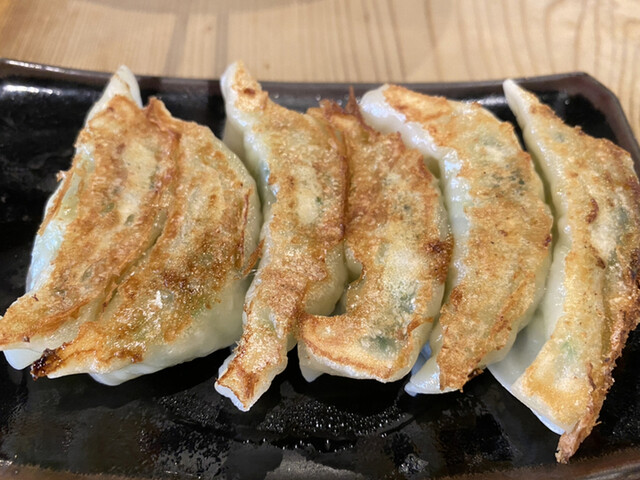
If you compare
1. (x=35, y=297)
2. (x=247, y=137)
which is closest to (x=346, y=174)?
(x=247, y=137)

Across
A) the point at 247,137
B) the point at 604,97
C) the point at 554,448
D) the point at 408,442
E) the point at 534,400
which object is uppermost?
the point at 604,97

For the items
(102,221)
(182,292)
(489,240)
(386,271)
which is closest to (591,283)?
(489,240)

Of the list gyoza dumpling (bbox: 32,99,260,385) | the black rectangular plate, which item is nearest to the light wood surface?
gyoza dumpling (bbox: 32,99,260,385)

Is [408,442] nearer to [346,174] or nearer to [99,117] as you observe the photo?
[346,174]

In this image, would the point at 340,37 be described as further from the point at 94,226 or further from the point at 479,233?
the point at 94,226

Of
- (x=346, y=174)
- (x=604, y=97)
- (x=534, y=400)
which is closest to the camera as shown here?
(x=534, y=400)

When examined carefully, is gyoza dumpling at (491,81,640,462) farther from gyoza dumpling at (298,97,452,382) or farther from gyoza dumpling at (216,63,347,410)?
gyoza dumpling at (216,63,347,410)
